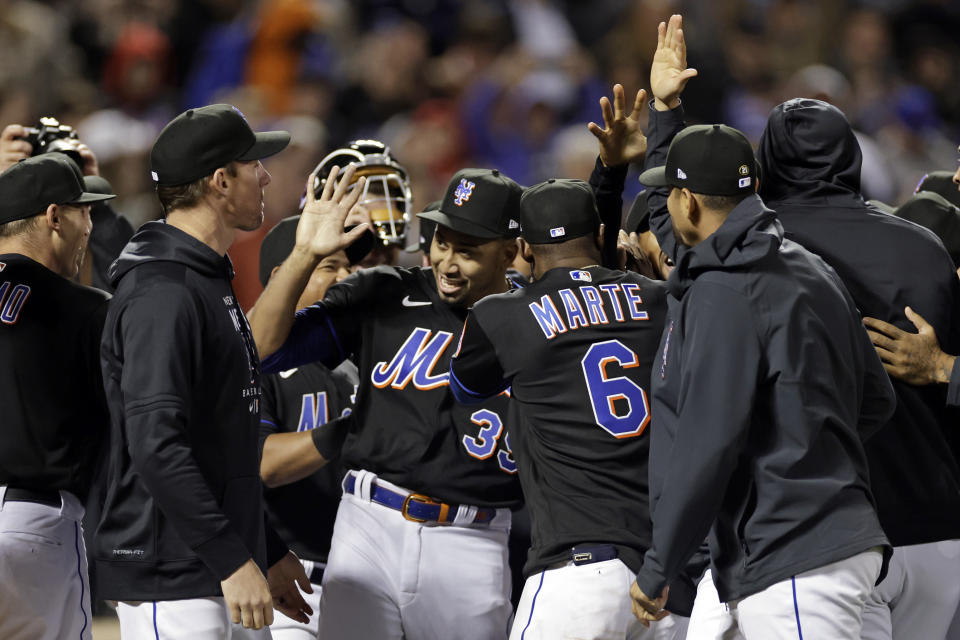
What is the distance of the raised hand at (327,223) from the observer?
155 inches

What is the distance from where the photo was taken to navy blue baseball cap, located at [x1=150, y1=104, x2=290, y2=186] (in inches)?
141

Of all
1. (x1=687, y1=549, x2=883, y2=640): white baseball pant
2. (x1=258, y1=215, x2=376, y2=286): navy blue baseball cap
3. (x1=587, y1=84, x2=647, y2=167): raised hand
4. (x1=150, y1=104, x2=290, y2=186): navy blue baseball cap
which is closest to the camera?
(x1=687, y1=549, x2=883, y2=640): white baseball pant

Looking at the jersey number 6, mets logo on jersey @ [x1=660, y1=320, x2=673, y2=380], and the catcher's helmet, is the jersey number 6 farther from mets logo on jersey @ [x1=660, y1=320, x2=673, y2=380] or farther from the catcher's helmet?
the catcher's helmet

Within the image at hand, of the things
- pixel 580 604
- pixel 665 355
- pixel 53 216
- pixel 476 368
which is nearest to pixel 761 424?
pixel 665 355

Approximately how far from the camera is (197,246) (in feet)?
11.5

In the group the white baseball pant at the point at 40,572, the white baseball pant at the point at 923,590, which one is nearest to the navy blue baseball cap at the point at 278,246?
the white baseball pant at the point at 40,572

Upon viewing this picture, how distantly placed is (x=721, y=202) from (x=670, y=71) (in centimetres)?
84

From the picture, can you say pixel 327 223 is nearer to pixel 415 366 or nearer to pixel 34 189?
pixel 415 366

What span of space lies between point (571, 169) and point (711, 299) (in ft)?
21.7

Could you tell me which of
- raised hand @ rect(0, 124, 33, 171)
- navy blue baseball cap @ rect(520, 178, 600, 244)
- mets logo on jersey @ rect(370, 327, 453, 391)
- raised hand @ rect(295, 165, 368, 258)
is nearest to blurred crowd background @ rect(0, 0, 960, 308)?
raised hand @ rect(0, 124, 33, 171)

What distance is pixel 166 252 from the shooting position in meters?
3.47

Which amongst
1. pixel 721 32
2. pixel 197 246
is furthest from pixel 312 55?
pixel 197 246

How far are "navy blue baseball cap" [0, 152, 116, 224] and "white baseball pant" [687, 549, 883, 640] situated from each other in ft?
8.29

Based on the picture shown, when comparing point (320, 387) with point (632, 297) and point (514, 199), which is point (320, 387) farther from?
point (632, 297)
